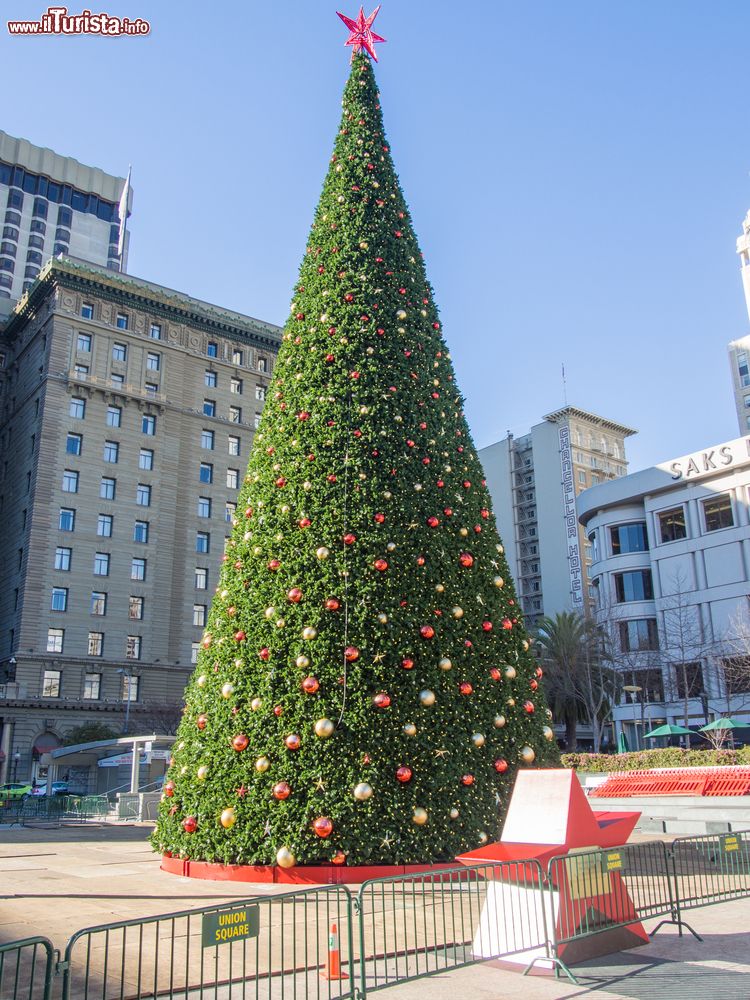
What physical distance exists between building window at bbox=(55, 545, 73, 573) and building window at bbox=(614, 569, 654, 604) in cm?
3953

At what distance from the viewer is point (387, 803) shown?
10.7 metres

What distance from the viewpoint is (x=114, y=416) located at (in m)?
61.2

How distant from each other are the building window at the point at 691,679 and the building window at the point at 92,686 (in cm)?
3901

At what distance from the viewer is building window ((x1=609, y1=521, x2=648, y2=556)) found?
192 ft

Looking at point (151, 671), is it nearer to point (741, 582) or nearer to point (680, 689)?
point (680, 689)

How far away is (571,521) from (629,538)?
31565 mm

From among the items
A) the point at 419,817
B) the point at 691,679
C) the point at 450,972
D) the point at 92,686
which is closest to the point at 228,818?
the point at 419,817

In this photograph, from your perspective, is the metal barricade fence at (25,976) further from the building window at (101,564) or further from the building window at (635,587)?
the building window at (635,587)

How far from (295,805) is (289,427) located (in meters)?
5.87

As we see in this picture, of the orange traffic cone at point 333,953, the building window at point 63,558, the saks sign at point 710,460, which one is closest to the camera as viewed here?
the orange traffic cone at point 333,953

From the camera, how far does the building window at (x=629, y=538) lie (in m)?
58.5

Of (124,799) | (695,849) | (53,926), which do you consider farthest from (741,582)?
(53,926)

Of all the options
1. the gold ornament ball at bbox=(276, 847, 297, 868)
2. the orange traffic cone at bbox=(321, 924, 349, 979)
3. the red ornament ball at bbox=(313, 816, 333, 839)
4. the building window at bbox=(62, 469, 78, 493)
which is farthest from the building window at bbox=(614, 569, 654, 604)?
the orange traffic cone at bbox=(321, 924, 349, 979)

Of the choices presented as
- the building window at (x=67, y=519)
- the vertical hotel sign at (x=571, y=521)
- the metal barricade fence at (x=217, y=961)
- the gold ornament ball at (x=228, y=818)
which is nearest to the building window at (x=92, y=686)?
the building window at (x=67, y=519)
